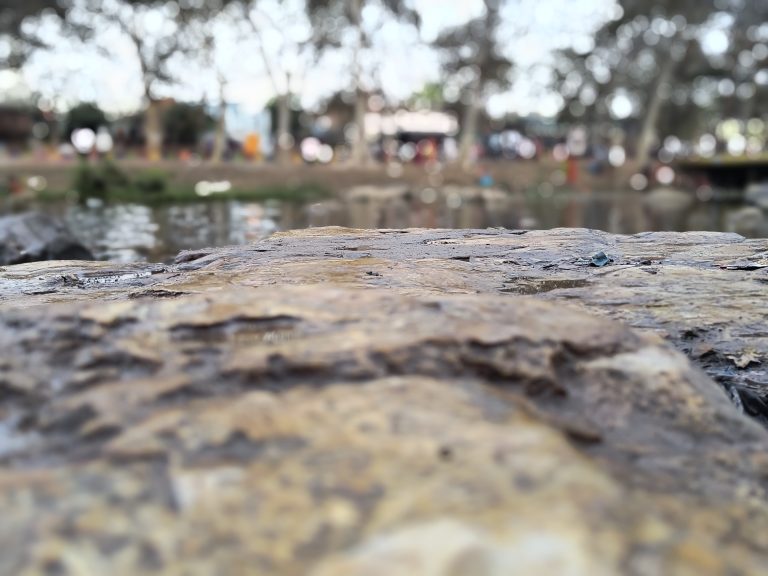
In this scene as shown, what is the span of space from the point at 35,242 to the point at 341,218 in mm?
9871

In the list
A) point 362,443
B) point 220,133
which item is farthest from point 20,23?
point 362,443

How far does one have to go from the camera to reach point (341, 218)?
17219 millimetres

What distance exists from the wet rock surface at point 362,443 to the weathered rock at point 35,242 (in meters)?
5.84

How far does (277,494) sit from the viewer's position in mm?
1454

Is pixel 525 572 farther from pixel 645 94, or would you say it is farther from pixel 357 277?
pixel 645 94

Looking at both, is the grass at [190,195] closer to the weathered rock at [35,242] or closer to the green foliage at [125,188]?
the green foliage at [125,188]

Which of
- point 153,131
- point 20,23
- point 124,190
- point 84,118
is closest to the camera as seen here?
point 124,190

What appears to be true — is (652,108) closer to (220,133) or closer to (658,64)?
(658,64)

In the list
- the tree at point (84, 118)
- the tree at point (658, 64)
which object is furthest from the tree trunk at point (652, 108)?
the tree at point (84, 118)

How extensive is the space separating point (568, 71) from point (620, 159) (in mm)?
5600

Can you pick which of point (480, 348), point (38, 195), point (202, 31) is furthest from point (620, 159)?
point (480, 348)

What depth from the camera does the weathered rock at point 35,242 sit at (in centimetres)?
746

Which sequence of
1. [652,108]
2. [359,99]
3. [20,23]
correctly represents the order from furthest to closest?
[652,108], [359,99], [20,23]

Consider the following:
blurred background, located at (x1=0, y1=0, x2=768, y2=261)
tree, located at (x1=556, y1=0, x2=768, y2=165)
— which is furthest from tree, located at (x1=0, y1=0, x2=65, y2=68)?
tree, located at (x1=556, y1=0, x2=768, y2=165)
